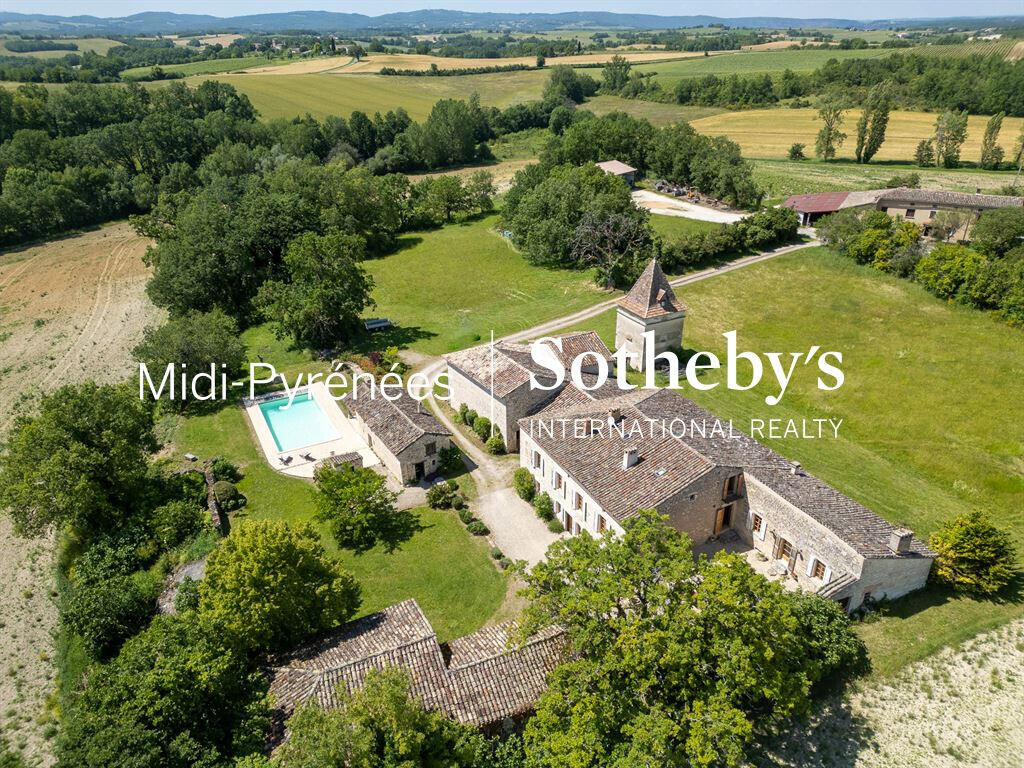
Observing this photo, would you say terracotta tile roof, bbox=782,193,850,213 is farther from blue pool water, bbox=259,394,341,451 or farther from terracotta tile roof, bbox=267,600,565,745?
terracotta tile roof, bbox=267,600,565,745

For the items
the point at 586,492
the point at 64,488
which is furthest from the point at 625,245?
the point at 64,488

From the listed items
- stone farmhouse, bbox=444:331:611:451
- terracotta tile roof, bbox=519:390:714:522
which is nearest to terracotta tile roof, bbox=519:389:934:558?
terracotta tile roof, bbox=519:390:714:522

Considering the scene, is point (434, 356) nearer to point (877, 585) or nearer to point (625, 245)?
point (625, 245)

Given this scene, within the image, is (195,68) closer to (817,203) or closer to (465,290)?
(465,290)

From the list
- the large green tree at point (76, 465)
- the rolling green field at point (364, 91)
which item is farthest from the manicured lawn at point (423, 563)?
the rolling green field at point (364, 91)

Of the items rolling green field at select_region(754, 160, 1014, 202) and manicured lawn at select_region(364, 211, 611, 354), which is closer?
manicured lawn at select_region(364, 211, 611, 354)
